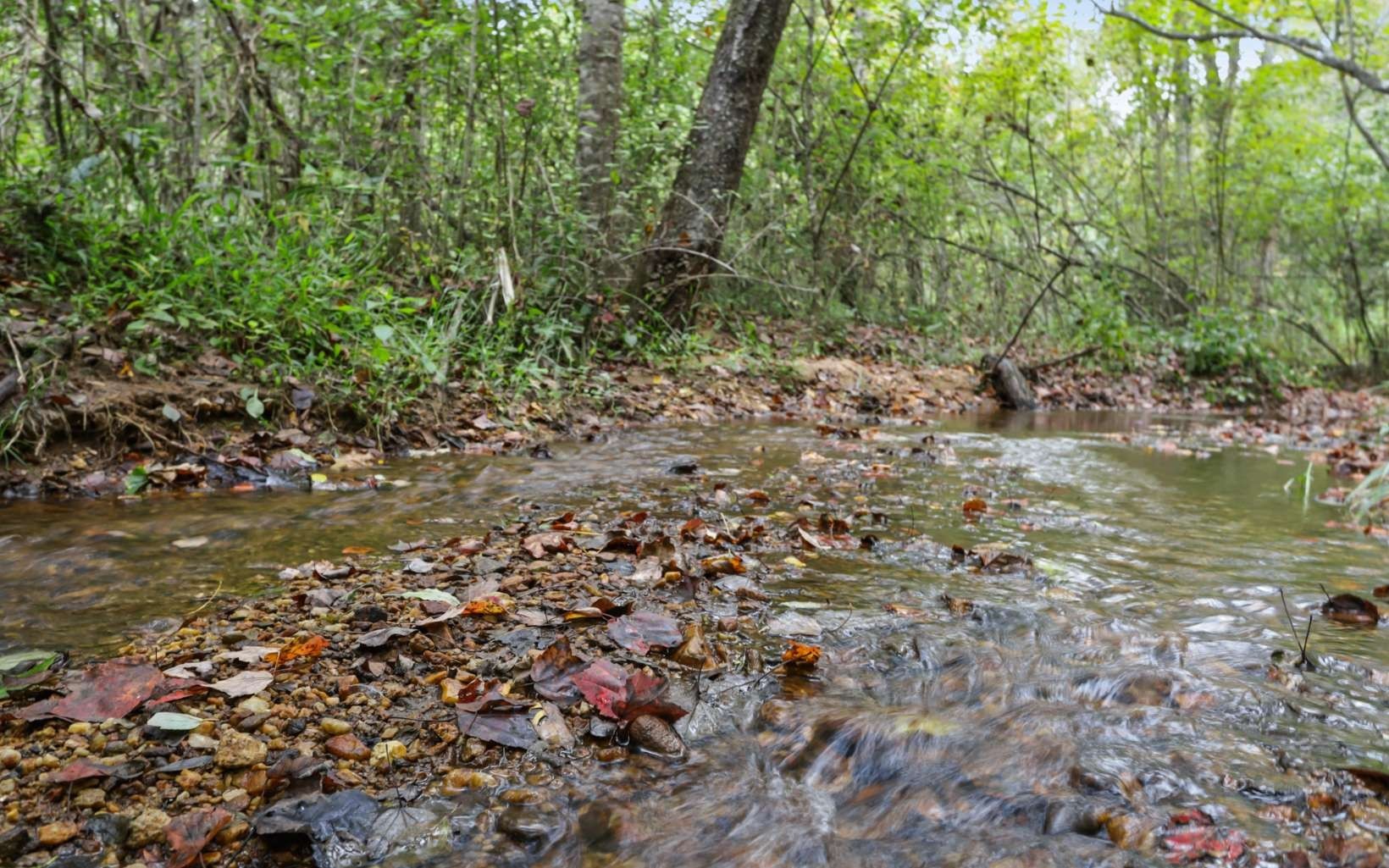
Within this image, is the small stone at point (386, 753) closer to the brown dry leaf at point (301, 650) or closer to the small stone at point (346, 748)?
the small stone at point (346, 748)

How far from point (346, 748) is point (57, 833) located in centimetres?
42

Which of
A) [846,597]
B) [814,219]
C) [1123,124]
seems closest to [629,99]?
[814,219]

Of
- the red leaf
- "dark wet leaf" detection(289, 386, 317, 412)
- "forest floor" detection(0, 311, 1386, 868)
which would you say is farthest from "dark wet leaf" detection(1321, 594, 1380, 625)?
"dark wet leaf" detection(289, 386, 317, 412)

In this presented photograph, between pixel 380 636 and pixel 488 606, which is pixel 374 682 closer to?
pixel 380 636

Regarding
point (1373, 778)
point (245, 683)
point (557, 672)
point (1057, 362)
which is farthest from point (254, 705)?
point (1057, 362)

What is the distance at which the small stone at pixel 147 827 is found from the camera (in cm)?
A: 124

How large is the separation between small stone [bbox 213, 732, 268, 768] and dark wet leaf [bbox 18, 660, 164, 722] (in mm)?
242

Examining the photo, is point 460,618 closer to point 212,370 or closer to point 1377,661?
point 1377,661

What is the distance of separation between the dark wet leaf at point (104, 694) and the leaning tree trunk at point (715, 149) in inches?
235

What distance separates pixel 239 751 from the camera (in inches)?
57.4

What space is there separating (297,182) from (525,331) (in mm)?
1795

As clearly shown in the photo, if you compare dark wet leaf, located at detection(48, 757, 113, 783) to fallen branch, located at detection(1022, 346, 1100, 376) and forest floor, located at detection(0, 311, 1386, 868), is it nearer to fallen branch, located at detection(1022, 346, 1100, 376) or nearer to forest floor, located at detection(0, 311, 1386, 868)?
forest floor, located at detection(0, 311, 1386, 868)

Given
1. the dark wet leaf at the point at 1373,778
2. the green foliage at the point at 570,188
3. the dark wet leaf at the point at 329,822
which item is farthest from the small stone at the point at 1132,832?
the green foliage at the point at 570,188

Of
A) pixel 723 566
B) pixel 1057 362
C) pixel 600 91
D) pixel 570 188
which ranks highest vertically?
pixel 600 91
